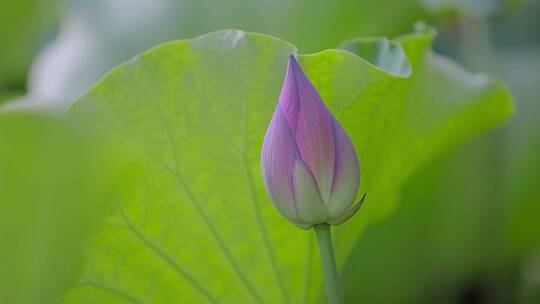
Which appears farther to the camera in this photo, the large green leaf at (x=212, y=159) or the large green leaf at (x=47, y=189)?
the large green leaf at (x=212, y=159)

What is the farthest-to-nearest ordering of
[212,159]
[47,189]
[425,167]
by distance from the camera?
[425,167], [212,159], [47,189]

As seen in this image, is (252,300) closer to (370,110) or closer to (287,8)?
(370,110)

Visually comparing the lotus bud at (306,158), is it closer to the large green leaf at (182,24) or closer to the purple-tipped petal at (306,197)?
the purple-tipped petal at (306,197)

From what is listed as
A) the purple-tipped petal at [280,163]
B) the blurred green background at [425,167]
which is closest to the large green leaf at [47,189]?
the purple-tipped petal at [280,163]

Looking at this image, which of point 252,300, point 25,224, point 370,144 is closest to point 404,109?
point 370,144

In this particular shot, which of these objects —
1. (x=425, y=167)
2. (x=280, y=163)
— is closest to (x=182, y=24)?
(x=425, y=167)

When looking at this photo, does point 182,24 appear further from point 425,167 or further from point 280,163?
point 280,163
